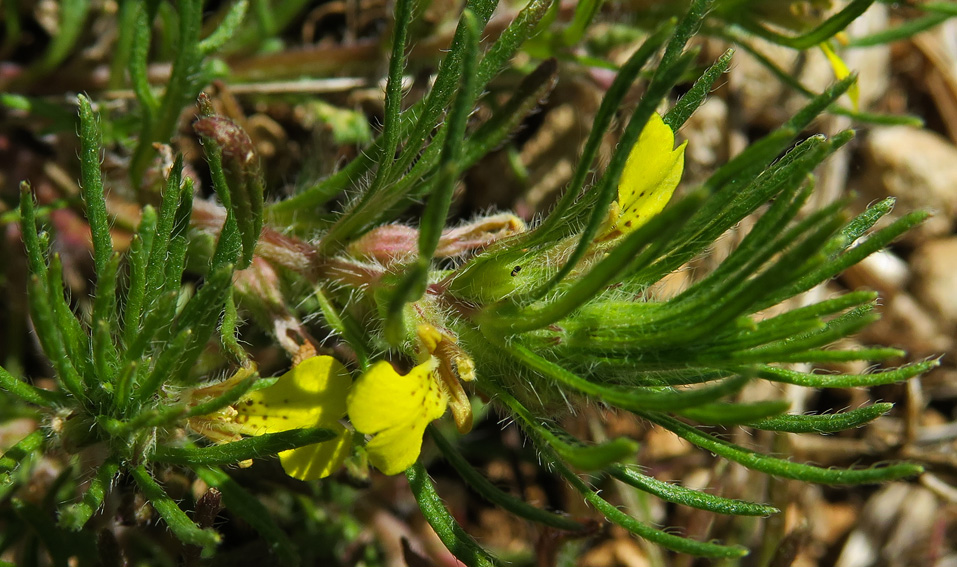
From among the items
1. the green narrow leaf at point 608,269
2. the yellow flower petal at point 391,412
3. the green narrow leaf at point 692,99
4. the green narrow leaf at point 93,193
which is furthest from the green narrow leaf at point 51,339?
the green narrow leaf at point 692,99

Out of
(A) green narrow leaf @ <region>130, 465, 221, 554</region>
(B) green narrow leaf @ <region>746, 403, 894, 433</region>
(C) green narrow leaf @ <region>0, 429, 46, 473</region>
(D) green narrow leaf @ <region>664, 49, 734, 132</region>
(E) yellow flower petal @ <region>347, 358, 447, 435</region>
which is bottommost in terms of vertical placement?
(A) green narrow leaf @ <region>130, 465, 221, 554</region>

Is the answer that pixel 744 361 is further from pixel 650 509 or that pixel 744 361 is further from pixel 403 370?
pixel 650 509

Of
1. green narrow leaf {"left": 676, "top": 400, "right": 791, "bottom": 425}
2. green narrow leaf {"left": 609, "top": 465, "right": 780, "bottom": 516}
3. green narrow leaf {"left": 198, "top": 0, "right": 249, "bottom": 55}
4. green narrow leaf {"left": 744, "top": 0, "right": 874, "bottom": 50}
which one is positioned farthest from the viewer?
green narrow leaf {"left": 198, "top": 0, "right": 249, "bottom": 55}

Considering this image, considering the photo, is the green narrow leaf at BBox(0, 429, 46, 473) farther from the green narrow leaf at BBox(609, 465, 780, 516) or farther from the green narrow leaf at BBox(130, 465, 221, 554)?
the green narrow leaf at BBox(609, 465, 780, 516)

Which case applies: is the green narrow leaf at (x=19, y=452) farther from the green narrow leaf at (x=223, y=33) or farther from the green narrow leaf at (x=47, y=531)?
the green narrow leaf at (x=223, y=33)

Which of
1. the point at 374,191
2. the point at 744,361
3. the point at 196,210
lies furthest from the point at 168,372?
the point at 744,361

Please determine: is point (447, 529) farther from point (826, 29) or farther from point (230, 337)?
point (826, 29)

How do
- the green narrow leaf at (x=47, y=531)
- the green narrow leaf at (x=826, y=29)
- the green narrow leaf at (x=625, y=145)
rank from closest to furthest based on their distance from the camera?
the green narrow leaf at (x=625, y=145), the green narrow leaf at (x=47, y=531), the green narrow leaf at (x=826, y=29)

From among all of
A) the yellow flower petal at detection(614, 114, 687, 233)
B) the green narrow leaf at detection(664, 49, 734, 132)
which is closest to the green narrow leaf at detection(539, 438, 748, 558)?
the yellow flower petal at detection(614, 114, 687, 233)
